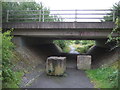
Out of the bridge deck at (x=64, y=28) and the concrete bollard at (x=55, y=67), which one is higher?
the bridge deck at (x=64, y=28)

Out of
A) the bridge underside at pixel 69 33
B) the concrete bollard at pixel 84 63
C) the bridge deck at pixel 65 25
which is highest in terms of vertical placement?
the bridge deck at pixel 65 25

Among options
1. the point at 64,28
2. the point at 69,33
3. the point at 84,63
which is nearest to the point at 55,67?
the point at 84,63

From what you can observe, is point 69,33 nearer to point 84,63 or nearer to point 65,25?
point 65,25

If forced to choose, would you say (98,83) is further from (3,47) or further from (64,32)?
(64,32)

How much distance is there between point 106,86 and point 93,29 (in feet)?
19.6

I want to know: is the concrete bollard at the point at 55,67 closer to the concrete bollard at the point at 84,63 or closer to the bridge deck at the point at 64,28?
the concrete bollard at the point at 84,63

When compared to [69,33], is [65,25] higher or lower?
higher

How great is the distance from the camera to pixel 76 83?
283 inches

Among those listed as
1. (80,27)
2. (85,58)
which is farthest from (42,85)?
(80,27)

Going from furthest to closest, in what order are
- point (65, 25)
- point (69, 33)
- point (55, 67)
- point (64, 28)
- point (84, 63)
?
point (69, 33)
point (64, 28)
point (65, 25)
point (84, 63)
point (55, 67)

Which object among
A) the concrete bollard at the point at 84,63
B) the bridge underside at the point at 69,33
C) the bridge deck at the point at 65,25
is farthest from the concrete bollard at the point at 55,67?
the bridge underside at the point at 69,33

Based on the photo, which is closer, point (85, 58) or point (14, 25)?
point (85, 58)

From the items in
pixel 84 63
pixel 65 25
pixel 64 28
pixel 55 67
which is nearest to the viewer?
pixel 55 67

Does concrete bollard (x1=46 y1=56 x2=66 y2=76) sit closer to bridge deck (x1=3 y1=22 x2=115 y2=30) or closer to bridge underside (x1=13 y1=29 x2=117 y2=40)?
bridge deck (x1=3 y1=22 x2=115 y2=30)
